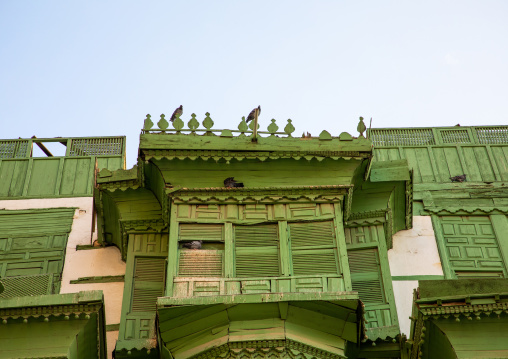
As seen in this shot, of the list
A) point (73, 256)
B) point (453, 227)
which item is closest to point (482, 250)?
point (453, 227)

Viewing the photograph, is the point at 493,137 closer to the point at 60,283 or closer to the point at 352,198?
the point at 352,198

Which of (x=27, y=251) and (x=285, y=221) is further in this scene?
(x=27, y=251)

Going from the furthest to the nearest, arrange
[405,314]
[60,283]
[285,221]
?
[60,283] → [405,314] → [285,221]

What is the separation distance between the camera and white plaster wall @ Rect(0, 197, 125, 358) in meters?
17.7

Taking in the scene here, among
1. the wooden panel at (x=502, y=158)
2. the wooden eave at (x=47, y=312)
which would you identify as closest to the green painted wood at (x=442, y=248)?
the wooden panel at (x=502, y=158)

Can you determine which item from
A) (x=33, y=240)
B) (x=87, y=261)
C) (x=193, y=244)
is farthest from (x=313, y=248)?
(x=33, y=240)

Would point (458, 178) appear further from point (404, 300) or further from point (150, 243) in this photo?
point (150, 243)

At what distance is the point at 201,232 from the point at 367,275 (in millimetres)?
3927

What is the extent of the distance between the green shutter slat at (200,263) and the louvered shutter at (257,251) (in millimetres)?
357

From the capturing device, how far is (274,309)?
47.8 ft

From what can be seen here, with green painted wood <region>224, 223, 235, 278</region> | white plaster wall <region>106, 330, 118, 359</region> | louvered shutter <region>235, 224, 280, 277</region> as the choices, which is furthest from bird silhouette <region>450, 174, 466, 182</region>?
white plaster wall <region>106, 330, 118, 359</region>

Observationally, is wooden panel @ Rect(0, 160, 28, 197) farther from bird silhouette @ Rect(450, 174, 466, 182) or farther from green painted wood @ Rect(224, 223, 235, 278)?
bird silhouette @ Rect(450, 174, 466, 182)

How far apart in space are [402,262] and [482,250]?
202 centimetres

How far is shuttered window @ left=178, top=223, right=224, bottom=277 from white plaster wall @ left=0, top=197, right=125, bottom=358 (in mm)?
2733
